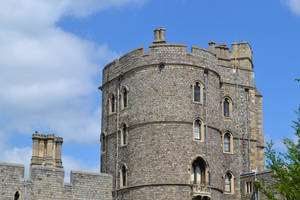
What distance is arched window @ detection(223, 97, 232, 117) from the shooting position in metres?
38.5

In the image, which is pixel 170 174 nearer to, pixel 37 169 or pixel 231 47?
pixel 37 169

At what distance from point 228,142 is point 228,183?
2.99 metres

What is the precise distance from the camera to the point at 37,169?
3272 centimetres

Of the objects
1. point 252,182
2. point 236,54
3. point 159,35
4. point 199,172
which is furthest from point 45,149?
point 252,182

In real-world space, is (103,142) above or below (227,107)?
below

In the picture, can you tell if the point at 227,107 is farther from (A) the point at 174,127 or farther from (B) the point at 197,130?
(A) the point at 174,127

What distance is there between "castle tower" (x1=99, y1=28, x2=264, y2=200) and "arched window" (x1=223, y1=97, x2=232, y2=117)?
66mm

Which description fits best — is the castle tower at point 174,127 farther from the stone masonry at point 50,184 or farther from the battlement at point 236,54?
the battlement at point 236,54

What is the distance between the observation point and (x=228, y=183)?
36781 millimetres

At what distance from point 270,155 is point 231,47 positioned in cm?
1876

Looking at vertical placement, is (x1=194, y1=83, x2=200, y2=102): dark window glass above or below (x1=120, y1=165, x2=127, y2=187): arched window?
above

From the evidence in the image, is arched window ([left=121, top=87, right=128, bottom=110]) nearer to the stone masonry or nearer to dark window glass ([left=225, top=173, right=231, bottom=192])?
the stone masonry

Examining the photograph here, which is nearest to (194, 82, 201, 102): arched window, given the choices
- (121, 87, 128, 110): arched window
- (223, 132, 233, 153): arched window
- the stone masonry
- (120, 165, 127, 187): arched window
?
(223, 132, 233, 153): arched window

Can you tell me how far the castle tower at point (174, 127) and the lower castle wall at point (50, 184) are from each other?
1.60m
